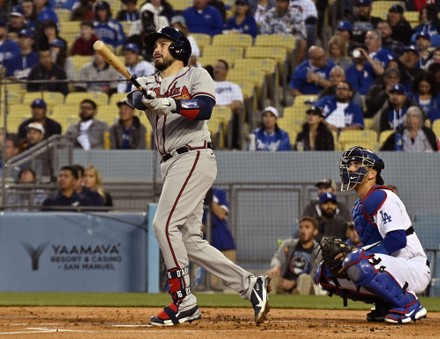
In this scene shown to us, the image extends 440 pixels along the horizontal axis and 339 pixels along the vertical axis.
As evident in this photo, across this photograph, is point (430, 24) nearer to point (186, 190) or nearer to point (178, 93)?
point (178, 93)

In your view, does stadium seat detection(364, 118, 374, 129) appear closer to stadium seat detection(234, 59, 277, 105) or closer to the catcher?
stadium seat detection(234, 59, 277, 105)

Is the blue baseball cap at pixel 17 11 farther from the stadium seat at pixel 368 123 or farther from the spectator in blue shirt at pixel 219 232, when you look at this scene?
the stadium seat at pixel 368 123

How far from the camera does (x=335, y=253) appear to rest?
279 inches

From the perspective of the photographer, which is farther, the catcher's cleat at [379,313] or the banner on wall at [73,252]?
the banner on wall at [73,252]

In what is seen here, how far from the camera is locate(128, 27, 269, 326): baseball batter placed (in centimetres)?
711

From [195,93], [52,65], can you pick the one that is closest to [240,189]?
[52,65]

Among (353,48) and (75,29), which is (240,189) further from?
(75,29)

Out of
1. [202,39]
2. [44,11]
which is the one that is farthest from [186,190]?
[44,11]

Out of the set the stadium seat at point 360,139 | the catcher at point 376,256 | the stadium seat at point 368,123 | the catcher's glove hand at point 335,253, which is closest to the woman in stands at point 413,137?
the stadium seat at point 360,139

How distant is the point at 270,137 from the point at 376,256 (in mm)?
6890

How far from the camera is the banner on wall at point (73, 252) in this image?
Answer: 12.5 m

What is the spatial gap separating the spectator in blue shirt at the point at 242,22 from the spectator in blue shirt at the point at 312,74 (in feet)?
4.76

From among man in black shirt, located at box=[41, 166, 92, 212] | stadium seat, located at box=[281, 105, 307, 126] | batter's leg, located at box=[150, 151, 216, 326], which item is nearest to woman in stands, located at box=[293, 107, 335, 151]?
stadium seat, located at box=[281, 105, 307, 126]

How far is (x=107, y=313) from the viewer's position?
335 inches
